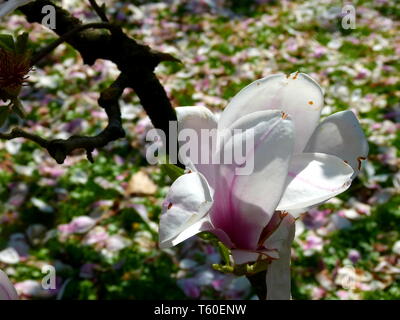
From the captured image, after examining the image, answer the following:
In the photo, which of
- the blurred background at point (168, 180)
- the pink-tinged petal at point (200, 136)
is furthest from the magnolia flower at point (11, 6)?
the blurred background at point (168, 180)

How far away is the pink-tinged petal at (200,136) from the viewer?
0.67 meters

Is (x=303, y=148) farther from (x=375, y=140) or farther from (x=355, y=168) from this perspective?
(x=375, y=140)

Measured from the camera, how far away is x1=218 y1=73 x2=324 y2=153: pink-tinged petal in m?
0.67

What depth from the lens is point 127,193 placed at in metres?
3.01

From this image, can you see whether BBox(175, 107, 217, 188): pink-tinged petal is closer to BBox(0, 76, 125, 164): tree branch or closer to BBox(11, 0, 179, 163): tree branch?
BBox(0, 76, 125, 164): tree branch

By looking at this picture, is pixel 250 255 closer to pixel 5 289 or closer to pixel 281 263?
pixel 281 263

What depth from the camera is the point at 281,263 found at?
0.69m

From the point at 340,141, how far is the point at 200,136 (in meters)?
0.18

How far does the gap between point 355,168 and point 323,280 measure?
189 cm

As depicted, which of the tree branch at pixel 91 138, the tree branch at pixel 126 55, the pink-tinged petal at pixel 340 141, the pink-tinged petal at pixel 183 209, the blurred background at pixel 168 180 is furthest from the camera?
the blurred background at pixel 168 180

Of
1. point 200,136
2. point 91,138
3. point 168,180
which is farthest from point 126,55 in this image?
point 168,180

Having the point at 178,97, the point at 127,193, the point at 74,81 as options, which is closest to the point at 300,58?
the point at 178,97

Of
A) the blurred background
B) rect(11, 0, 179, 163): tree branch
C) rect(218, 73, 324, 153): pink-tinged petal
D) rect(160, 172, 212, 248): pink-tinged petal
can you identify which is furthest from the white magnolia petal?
the blurred background

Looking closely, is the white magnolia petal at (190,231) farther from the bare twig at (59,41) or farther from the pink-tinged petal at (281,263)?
the bare twig at (59,41)
